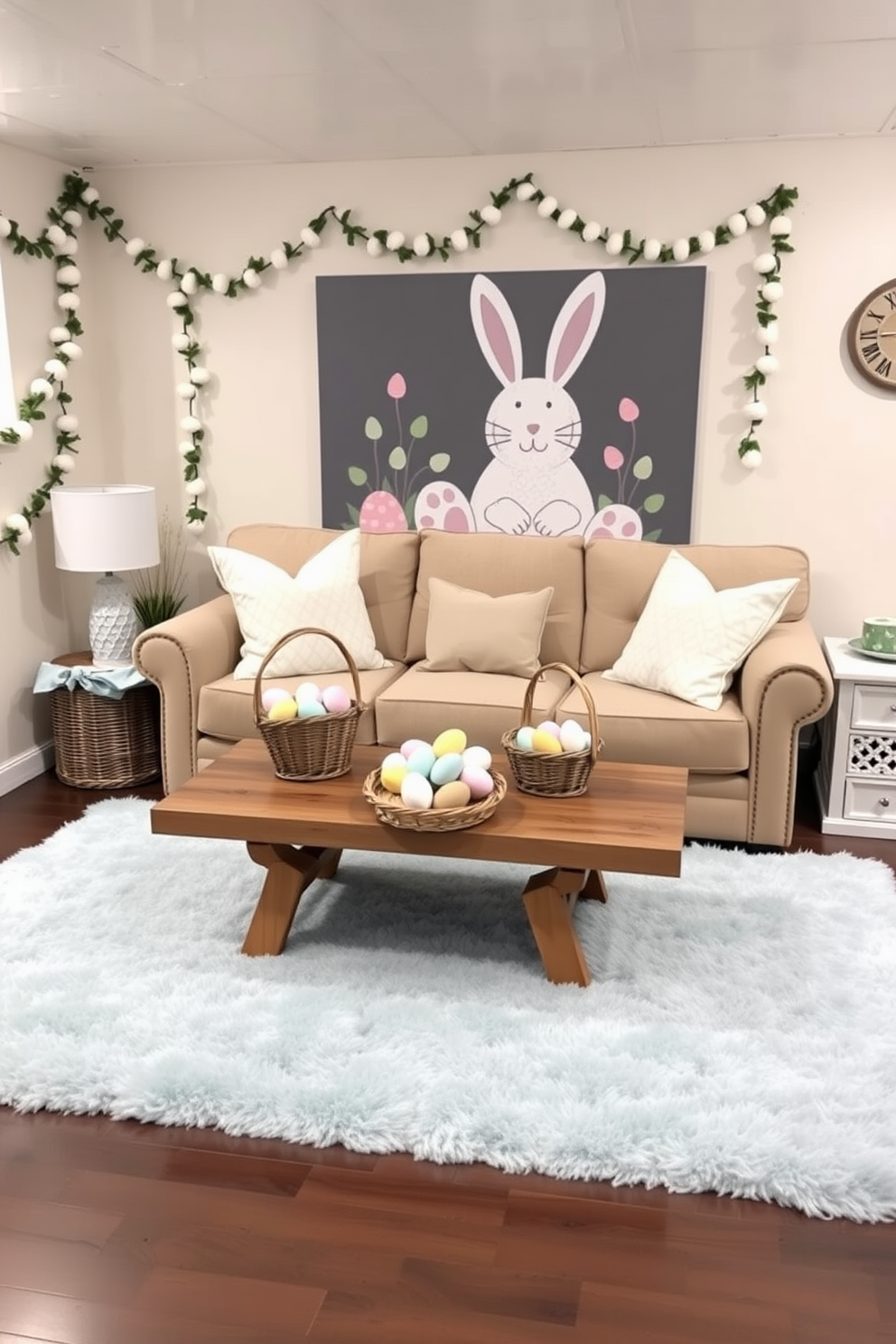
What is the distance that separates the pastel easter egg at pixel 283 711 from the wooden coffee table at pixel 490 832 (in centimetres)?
19

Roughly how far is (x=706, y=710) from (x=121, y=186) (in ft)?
10.2

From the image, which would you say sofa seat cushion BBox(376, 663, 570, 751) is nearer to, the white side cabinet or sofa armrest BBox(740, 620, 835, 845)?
sofa armrest BBox(740, 620, 835, 845)

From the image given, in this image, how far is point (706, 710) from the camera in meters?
3.48

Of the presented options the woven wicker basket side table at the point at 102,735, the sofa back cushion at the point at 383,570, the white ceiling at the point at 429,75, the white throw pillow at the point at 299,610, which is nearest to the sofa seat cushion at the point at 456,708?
the white throw pillow at the point at 299,610

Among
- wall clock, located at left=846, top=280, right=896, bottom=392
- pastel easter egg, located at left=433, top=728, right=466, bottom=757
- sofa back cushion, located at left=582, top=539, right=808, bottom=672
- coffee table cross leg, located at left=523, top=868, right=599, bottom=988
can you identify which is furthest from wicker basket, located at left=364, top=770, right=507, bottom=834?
wall clock, located at left=846, top=280, right=896, bottom=392

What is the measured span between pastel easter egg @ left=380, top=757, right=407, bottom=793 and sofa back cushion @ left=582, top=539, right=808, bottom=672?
1.52 meters

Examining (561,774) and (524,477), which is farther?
(524,477)

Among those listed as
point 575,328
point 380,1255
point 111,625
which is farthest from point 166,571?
point 380,1255

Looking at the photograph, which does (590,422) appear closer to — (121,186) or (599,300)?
(599,300)

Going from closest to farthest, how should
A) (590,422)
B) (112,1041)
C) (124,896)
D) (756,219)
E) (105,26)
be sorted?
1. (112,1041)
2. (105,26)
3. (124,896)
4. (756,219)
5. (590,422)

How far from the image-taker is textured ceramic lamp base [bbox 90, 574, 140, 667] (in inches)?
164

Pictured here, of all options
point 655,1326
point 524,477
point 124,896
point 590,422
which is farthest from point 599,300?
point 655,1326

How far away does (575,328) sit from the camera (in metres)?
4.21

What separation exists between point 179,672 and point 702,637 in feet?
5.66
